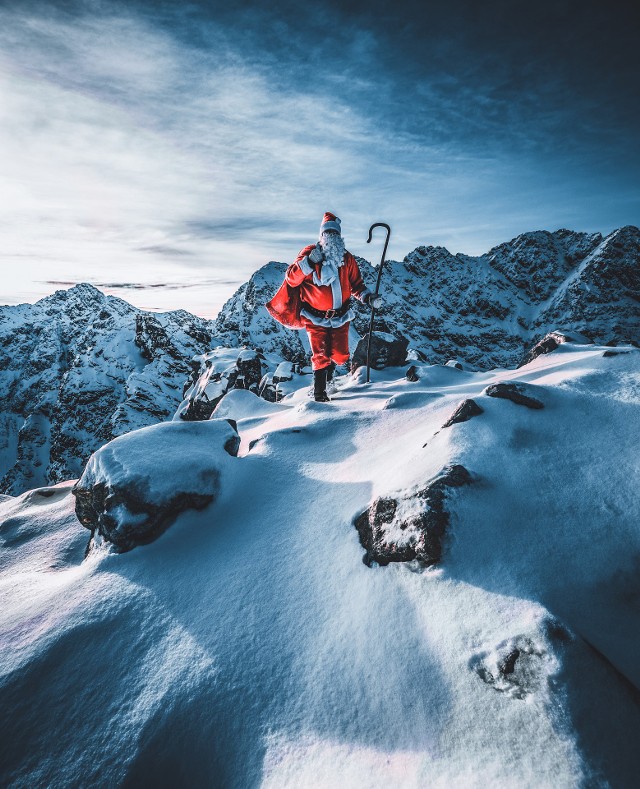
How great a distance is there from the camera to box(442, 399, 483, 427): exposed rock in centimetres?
281

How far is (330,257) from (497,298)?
128 meters

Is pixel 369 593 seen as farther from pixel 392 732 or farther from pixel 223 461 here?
pixel 223 461

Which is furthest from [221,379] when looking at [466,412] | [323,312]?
[466,412]

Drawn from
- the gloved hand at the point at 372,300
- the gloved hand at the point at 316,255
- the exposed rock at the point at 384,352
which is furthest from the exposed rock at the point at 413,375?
the gloved hand at the point at 316,255

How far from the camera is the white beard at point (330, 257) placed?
5.86 metres

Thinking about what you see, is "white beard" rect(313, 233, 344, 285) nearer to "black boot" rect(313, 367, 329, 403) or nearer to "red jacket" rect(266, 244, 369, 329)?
"red jacket" rect(266, 244, 369, 329)

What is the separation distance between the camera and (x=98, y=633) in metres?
2.06

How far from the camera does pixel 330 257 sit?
19.4 feet

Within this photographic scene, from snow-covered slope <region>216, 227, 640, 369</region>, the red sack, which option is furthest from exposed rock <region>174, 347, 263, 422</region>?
snow-covered slope <region>216, 227, 640, 369</region>

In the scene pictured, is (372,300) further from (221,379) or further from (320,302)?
(221,379)

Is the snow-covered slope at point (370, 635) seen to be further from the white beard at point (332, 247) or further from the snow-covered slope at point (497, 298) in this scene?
the snow-covered slope at point (497, 298)

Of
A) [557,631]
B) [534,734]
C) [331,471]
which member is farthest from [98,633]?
[557,631]

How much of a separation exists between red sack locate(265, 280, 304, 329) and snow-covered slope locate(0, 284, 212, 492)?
40970 millimetres

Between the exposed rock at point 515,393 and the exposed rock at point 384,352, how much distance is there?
5.66 meters
